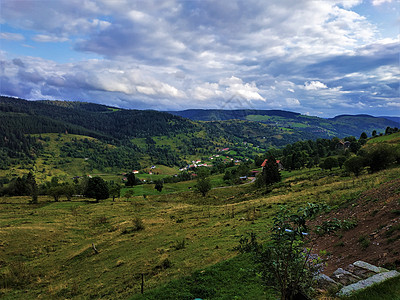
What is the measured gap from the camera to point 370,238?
12016mm

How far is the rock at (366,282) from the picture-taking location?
25.0 feet

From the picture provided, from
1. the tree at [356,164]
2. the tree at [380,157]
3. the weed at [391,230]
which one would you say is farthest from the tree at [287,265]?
the tree at [356,164]

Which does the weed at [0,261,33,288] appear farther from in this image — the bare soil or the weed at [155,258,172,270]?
the bare soil

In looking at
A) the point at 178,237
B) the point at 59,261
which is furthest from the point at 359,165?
the point at 59,261

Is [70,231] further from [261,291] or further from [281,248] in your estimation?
[281,248]

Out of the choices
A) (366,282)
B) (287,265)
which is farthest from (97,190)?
(366,282)

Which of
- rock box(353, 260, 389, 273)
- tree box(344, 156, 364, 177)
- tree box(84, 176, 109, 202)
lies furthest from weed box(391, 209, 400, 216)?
tree box(84, 176, 109, 202)

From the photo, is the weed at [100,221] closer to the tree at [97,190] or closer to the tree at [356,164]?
the tree at [97,190]

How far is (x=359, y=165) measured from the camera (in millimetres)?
48312

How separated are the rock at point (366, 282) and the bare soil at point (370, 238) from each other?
1.34 metres

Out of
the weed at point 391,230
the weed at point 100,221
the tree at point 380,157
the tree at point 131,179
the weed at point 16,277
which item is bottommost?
the tree at point 131,179

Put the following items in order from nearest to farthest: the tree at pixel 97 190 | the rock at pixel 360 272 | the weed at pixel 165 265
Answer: the rock at pixel 360 272 → the weed at pixel 165 265 → the tree at pixel 97 190

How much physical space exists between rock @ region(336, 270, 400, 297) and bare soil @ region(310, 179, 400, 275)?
52.9 inches

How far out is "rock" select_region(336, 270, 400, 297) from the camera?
25.0 ft
